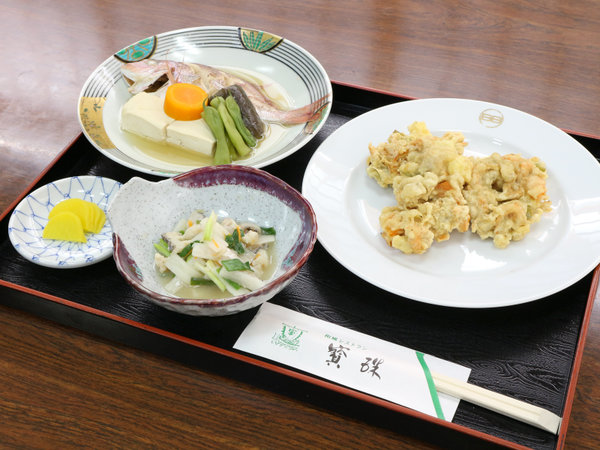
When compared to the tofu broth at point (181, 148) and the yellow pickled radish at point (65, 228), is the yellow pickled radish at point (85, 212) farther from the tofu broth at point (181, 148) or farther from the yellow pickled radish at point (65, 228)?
the tofu broth at point (181, 148)

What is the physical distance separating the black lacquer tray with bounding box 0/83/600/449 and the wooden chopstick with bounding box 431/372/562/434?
0.02 m

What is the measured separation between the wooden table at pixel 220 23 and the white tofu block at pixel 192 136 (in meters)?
0.50

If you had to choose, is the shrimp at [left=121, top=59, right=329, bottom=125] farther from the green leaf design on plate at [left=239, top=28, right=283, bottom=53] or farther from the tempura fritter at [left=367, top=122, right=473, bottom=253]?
the tempura fritter at [left=367, top=122, right=473, bottom=253]

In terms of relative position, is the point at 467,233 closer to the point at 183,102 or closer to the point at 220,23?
the point at 183,102

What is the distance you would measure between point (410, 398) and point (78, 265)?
2.98ft

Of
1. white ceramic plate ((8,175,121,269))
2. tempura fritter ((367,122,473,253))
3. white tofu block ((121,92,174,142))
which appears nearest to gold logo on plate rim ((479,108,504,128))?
tempura fritter ((367,122,473,253))

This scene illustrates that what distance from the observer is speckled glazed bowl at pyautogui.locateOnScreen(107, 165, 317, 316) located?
4.69 ft

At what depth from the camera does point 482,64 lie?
8.36ft

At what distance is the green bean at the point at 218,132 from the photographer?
6.15ft

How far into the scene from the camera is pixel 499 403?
128cm

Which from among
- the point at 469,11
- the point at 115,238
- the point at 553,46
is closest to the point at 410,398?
the point at 115,238

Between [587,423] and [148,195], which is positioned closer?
[587,423]

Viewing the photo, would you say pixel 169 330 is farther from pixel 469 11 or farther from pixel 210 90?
pixel 469 11

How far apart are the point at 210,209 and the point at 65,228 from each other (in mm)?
397
